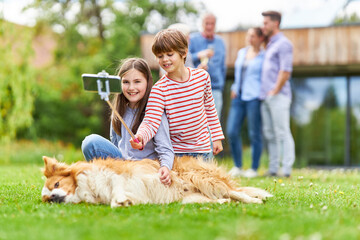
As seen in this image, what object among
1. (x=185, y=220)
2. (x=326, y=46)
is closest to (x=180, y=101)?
(x=185, y=220)

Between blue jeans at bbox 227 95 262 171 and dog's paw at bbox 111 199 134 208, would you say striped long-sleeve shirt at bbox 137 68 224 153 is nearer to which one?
dog's paw at bbox 111 199 134 208

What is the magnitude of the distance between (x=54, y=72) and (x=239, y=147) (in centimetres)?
1108

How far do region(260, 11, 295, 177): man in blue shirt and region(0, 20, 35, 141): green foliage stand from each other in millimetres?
5995

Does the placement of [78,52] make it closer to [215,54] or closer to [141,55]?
[141,55]

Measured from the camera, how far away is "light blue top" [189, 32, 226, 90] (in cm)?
600

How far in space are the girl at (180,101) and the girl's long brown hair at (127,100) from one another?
0.40 feet

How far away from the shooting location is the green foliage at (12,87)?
9633 millimetres

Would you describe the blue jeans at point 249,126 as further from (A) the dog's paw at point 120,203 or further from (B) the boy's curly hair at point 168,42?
(A) the dog's paw at point 120,203

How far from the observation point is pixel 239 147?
21.8ft

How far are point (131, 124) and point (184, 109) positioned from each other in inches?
19.5

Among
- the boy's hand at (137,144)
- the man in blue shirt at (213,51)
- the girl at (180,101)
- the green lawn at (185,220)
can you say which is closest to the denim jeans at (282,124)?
the man in blue shirt at (213,51)

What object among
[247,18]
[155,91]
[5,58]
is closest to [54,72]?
[5,58]

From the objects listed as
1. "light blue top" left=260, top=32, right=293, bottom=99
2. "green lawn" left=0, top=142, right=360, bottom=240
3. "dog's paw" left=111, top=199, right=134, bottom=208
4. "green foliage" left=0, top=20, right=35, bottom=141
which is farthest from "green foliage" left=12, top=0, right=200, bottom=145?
"green lawn" left=0, top=142, right=360, bottom=240

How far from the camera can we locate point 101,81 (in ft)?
10.3
